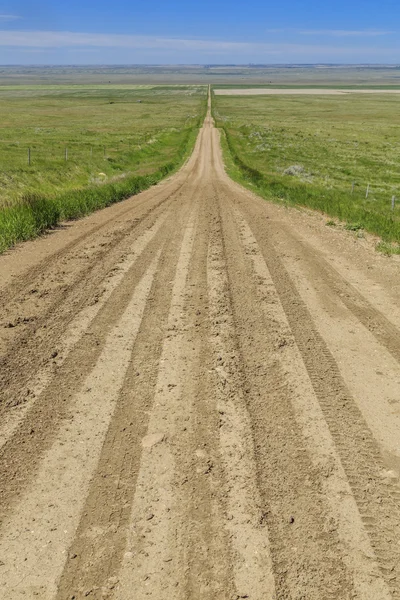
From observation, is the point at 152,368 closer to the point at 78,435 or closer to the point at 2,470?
the point at 78,435

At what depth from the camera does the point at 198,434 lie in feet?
17.1

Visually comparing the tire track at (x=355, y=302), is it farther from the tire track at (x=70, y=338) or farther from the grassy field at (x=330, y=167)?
the tire track at (x=70, y=338)

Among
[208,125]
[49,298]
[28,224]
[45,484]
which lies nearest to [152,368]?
[45,484]

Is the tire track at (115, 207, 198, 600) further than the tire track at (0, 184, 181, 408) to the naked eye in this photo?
No

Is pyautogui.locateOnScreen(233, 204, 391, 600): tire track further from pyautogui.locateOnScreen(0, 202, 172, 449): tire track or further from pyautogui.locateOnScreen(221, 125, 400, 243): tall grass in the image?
pyautogui.locateOnScreen(221, 125, 400, 243): tall grass

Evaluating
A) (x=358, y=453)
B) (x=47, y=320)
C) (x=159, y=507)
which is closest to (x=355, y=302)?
(x=358, y=453)

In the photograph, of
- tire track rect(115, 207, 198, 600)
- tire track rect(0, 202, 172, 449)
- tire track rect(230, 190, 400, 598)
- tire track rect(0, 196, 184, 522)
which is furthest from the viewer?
tire track rect(0, 202, 172, 449)

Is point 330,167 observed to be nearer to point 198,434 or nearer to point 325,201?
point 325,201

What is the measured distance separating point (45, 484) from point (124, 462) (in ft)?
2.34

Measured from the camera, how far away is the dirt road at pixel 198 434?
3.72 meters

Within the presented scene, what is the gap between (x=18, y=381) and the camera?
20.1ft

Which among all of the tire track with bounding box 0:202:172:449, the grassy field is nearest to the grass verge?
the grassy field

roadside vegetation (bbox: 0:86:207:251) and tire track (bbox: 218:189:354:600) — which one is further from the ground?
tire track (bbox: 218:189:354:600)

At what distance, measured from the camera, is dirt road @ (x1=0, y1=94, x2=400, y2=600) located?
12.2 feet
